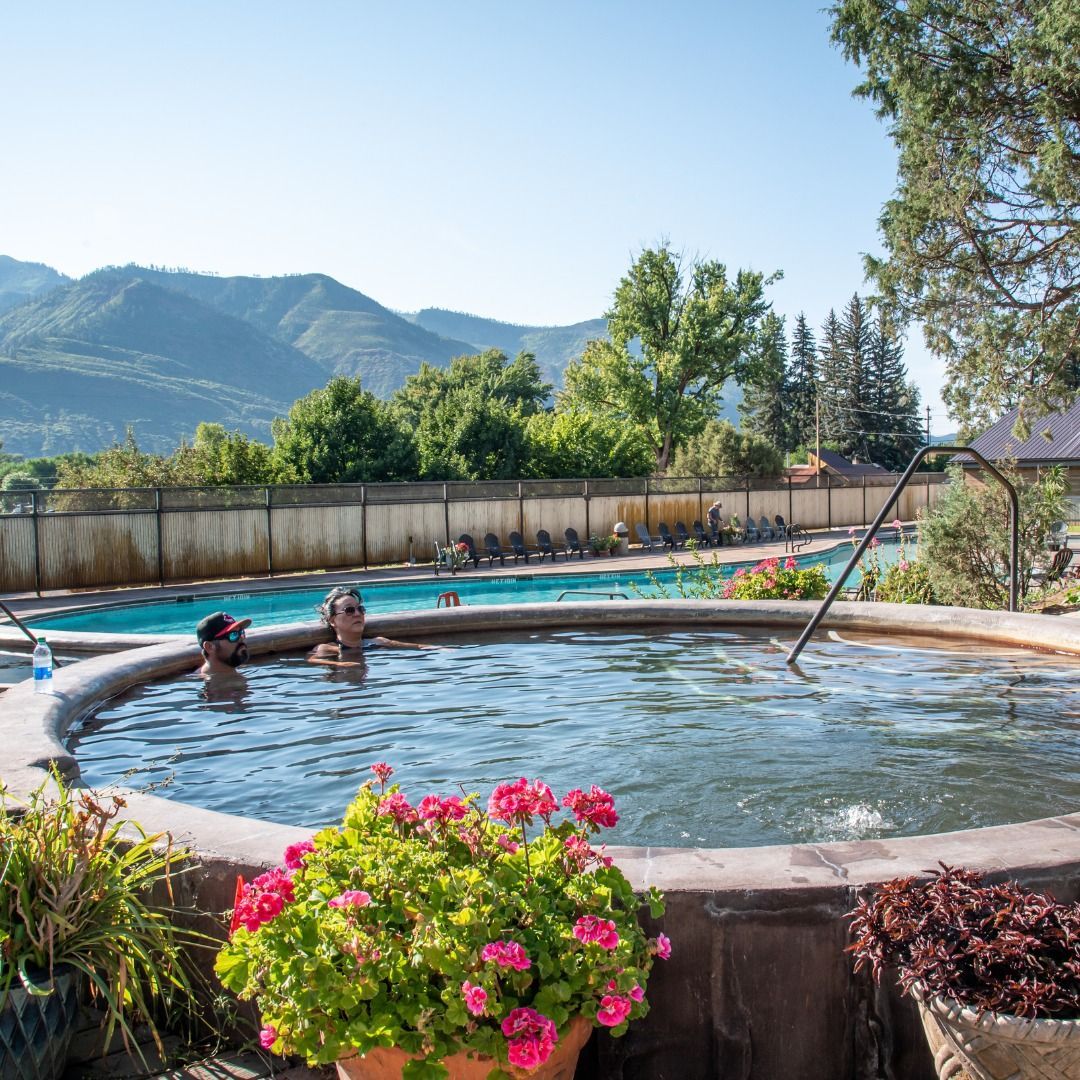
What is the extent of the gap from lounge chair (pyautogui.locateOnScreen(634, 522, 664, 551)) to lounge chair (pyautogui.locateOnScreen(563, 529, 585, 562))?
8.49ft

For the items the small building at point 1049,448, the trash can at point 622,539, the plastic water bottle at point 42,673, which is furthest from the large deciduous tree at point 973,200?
the plastic water bottle at point 42,673

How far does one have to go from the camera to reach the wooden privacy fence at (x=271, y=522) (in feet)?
63.6

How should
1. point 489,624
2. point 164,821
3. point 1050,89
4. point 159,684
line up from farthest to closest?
1. point 1050,89
2. point 489,624
3. point 159,684
4. point 164,821

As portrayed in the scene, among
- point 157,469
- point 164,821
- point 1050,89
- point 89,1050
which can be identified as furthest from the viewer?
point 157,469

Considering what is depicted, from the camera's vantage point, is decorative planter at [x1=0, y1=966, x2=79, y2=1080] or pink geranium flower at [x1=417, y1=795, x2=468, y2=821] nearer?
decorative planter at [x1=0, y1=966, x2=79, y2=1080]

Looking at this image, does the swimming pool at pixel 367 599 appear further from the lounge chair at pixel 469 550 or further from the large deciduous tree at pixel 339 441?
the large deciduous tree at pixel 339 441

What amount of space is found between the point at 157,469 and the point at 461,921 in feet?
110

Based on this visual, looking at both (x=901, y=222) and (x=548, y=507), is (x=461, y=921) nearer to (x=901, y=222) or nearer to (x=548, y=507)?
(x=901, y=222)

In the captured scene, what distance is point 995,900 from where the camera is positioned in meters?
2.28

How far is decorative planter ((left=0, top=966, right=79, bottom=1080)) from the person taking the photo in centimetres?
238

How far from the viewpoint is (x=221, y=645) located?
734 cm

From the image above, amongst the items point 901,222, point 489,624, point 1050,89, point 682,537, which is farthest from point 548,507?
point 489,624

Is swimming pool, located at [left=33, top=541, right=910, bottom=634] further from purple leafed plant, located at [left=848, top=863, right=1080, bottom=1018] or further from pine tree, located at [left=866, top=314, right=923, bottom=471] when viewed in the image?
pine tree, located at [left=866, top=314, right=923, bottom=471]

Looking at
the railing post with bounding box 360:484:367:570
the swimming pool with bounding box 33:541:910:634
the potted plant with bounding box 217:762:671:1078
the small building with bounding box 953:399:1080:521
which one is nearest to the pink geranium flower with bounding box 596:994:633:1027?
the potted plant with bounding box 217:762:671:1078
